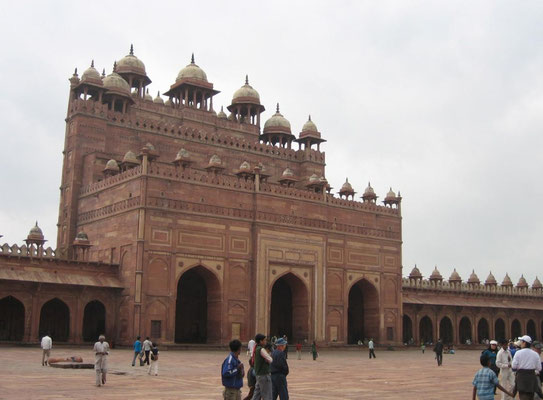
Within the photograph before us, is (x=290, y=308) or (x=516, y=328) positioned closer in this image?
(x=290, y=308)

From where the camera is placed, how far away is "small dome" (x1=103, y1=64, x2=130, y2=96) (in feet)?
120

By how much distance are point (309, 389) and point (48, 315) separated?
62.9 feet

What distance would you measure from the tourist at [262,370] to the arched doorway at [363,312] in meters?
29.2

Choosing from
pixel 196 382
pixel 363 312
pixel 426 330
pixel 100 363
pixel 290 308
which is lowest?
pixel 196 382

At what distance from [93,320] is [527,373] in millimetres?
25237

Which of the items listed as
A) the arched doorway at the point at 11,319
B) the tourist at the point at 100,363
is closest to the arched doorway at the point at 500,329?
the arched doorway at the point at 11,319

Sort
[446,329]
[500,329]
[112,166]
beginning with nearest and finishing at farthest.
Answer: [112,166] < [446,329] < [500,329]

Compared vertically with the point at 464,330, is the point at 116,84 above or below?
above

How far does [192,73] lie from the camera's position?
4066cm

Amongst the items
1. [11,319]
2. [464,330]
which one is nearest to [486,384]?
[11,319]

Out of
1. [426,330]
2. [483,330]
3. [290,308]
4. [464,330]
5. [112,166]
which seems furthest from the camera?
[483,330]

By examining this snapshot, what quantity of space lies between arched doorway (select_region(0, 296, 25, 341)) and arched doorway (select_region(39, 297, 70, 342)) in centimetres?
94

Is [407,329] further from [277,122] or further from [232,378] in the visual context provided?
[232,378]

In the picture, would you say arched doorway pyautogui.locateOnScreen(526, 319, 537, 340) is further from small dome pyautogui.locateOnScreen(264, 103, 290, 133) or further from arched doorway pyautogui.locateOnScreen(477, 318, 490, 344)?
small dome pyautogui.locateOnScreen(264, 103, 290, 133)
